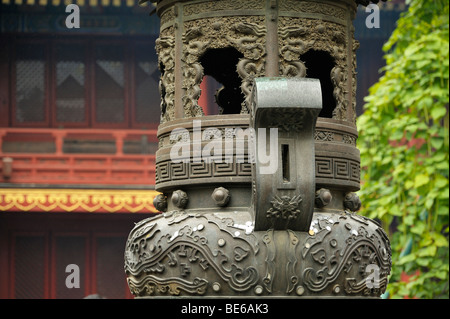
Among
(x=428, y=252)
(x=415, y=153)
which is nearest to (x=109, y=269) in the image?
(x=415, y=153)

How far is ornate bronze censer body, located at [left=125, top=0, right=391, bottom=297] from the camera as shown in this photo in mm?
4395

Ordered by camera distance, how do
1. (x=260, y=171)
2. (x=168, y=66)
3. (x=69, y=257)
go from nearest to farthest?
(x=260, y=171) → (x=168, y=66) → (x=69, y=257)

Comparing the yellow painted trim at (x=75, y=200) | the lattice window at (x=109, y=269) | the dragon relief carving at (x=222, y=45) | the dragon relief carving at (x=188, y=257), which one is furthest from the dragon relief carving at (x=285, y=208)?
the lattice window at (x=109, y=269)

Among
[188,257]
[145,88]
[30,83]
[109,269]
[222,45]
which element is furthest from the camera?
[145,88]

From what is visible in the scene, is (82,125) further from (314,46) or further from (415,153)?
(314,46)

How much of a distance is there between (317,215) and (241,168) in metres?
0.44

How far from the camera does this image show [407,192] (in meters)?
9.98

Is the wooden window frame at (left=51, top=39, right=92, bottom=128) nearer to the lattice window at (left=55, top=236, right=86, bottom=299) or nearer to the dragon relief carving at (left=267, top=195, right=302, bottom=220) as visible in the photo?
the lattice window at (left=55, top=236, right=86, bottom=299)

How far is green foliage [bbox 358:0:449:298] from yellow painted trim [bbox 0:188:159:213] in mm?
4412

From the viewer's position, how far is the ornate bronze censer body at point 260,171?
439 centimetres

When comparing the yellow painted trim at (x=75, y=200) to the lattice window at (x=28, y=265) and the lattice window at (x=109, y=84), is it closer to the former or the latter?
the lattice window at (x=28, y=265)

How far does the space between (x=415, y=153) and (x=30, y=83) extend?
7618 mm

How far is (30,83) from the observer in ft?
50.9

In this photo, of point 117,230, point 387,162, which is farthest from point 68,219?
point 387,162
